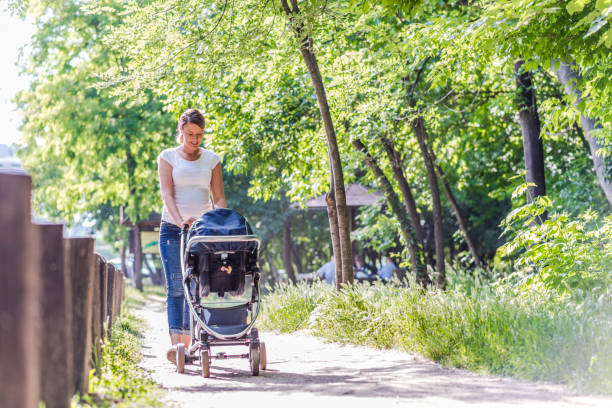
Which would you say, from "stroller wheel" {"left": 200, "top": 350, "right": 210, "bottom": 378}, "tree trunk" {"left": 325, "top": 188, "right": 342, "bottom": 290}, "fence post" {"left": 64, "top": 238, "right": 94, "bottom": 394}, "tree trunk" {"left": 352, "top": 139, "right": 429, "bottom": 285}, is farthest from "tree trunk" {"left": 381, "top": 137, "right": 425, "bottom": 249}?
"fence post" {"left": 64, "top": 238, "right": 94, "bottom": 394}

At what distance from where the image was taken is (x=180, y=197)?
6.84 metres

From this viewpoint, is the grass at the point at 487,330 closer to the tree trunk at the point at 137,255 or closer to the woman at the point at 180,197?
the woman at the point at 180,197

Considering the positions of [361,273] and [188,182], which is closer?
[188,182]

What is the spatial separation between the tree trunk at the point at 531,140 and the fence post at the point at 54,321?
9087 millimetres

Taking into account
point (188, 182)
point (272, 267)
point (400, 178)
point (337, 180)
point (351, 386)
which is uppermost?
point (400, 178)

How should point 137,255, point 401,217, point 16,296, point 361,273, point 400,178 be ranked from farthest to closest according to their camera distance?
point 137,255 < point 361,273 < point 400,178 < point 401,217 < point 16,296

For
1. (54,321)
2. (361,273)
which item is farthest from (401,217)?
(54,321)

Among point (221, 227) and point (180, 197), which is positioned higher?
point (180, 197)

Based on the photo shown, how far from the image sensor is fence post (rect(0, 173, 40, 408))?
2.74 meters

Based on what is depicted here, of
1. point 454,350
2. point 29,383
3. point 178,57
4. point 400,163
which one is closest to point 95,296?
point 29,383

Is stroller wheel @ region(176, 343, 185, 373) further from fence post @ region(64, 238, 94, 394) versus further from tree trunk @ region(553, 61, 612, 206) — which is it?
tree trunk @ region(553, 61, 612, 206)

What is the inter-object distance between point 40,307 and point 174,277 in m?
3.32

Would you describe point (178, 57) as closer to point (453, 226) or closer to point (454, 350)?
point (454, 350)

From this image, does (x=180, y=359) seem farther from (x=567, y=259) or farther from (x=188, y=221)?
(x=567, y=259)
